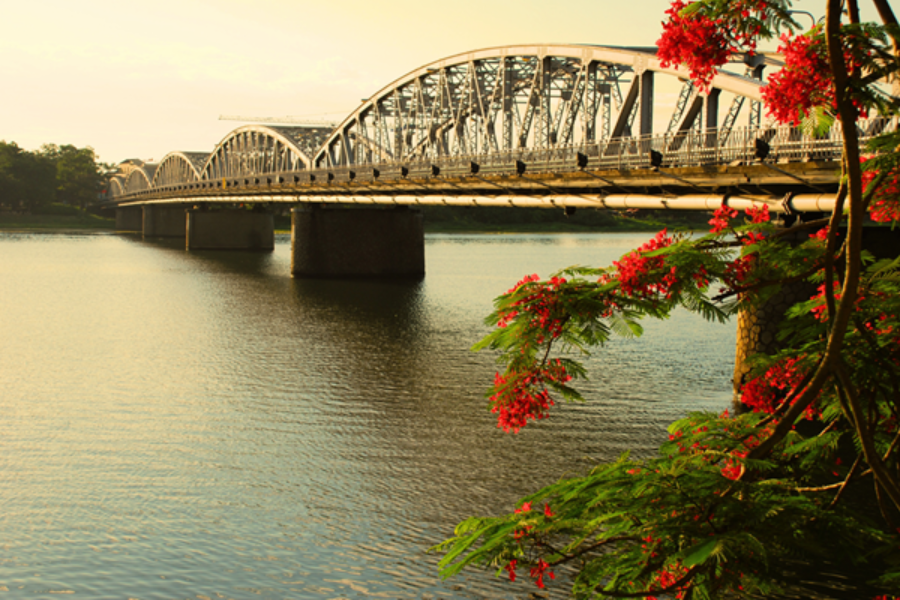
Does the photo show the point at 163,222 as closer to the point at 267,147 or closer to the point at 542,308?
the point at 267,147

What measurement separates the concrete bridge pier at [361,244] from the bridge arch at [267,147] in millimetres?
17385

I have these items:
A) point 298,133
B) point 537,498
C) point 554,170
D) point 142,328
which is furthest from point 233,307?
point 298,133

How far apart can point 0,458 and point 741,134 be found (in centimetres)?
1946

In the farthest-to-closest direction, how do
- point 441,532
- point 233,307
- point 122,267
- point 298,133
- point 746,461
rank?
point 298,133 < point 122,267 < point 233,307 < point 441,532 < point 746,461

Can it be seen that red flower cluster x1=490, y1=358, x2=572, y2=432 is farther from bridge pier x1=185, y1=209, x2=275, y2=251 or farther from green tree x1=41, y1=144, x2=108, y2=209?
green tree x1=41, y1=144, x2=108, y2=209

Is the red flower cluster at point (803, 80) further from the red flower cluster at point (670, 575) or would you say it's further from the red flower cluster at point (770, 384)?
the red flower cluster at point (670, 575)

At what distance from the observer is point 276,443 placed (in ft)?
56.9

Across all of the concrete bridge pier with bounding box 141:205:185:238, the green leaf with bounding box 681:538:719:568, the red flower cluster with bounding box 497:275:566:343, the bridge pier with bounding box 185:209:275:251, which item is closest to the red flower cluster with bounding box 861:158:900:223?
the red flower cluster with bounding box 497:275:566:343

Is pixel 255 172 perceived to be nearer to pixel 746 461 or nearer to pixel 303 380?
pixel 303 380

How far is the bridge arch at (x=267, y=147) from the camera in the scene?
86.9 metres

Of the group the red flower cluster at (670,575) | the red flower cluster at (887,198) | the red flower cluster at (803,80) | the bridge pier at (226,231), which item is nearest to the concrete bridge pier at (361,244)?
the bridge pier at (226,231)

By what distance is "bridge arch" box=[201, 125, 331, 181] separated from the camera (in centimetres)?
8694

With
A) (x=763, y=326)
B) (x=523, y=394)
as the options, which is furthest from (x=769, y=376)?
(x=763, y=326)

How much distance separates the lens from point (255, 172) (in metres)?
95.6
